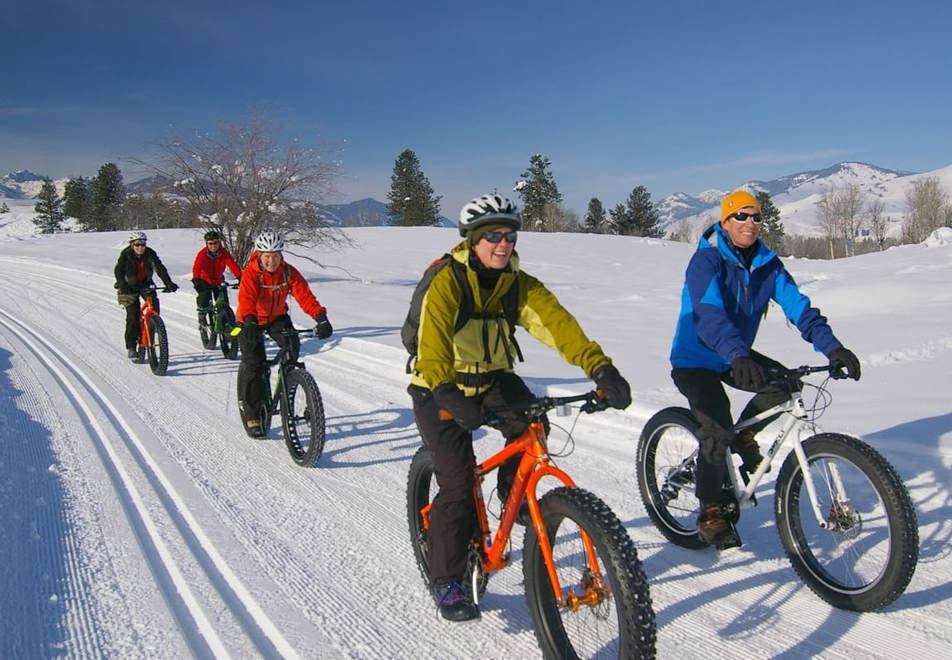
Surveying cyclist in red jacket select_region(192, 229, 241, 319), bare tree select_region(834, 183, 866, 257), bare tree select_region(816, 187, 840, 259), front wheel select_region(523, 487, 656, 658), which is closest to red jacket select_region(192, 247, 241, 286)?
cyclist in red jacket select_region(192, 229, 241, 319)

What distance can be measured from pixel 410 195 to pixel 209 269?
62.2m

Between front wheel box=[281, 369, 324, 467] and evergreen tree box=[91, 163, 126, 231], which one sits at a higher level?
evergreen tree box=[91, 163, 126, 231]

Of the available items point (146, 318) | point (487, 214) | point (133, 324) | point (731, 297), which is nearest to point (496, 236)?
Result: point (487, 214)

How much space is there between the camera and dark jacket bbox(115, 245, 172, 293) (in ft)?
35.6

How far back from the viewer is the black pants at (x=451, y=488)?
10.6 feet

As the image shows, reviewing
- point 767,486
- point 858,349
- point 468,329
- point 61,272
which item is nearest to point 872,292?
point 858,349

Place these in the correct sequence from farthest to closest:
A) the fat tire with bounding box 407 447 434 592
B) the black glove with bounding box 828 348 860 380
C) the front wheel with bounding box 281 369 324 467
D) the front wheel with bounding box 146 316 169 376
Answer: the front wheel with bounding box 146 316 169 376, the front wheel with bounding box 281 369 324 467, the fat tire with bounding box 407 447 434 592, the black glove with bounding box 828 348 860 380

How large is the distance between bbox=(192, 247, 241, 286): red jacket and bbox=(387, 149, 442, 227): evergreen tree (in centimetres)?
6037

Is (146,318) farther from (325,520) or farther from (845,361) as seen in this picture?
(845,361)

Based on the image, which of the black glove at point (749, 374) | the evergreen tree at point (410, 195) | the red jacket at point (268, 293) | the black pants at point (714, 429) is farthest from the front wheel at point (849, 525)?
the evergreen tree at point (410, 195)

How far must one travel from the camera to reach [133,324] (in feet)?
36.4

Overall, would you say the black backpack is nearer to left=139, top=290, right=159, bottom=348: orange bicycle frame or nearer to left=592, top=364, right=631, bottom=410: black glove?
left=592, top=364, right=631, bottom=410: black glove

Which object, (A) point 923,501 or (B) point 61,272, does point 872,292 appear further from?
(B) point 61,272

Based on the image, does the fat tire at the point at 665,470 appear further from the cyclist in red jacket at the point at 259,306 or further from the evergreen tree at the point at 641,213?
the evergreen tree at the point at 641,213
